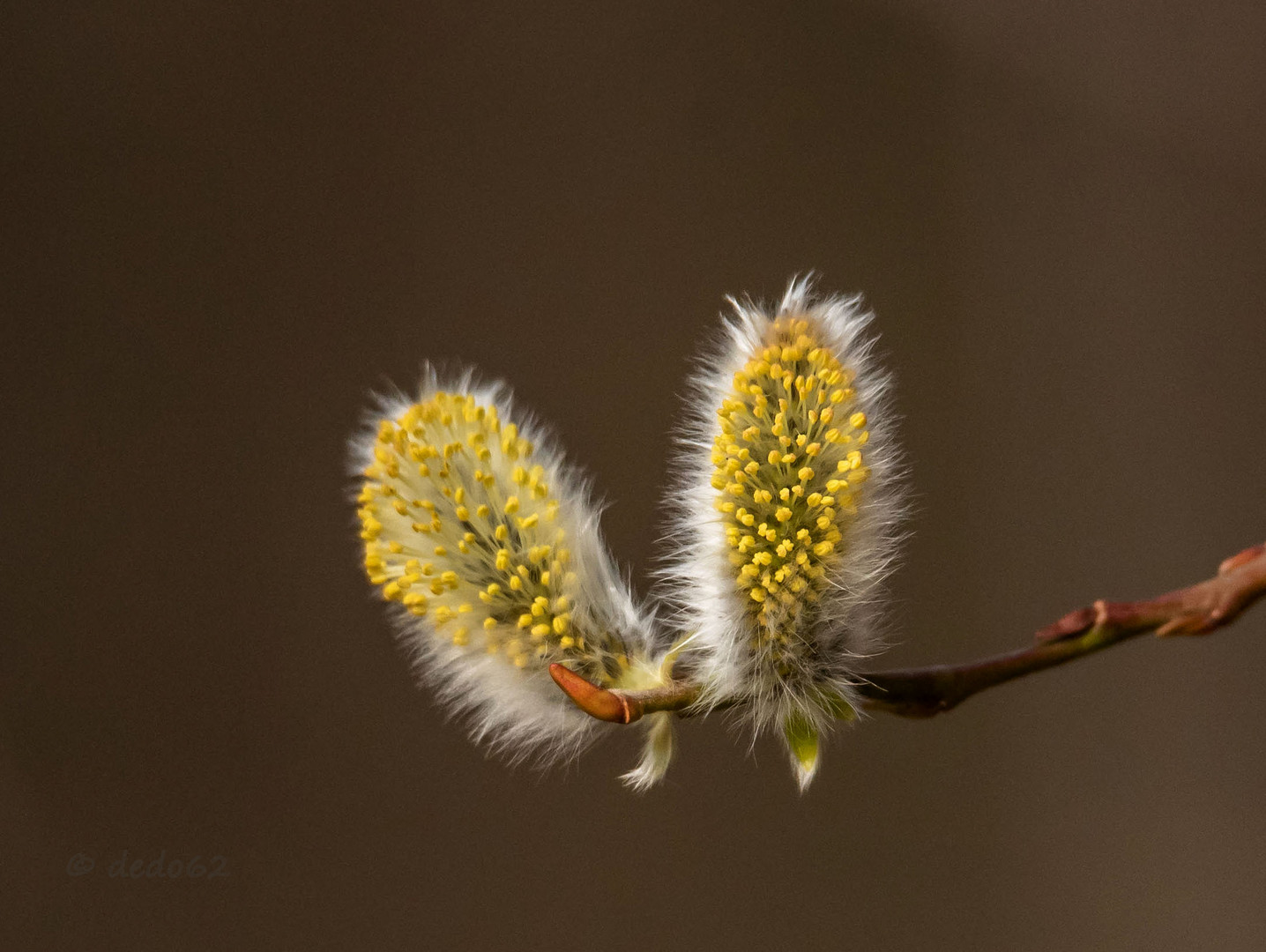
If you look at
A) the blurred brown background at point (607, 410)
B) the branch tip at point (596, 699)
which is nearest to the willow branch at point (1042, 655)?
the branch tip at point (596, 699)

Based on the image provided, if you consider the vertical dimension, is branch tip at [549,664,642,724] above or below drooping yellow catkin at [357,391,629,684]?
below

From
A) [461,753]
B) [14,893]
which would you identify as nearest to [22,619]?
[14,893]

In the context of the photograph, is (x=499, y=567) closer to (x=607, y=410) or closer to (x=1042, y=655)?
(x=1042, y=655)

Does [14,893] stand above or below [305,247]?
below

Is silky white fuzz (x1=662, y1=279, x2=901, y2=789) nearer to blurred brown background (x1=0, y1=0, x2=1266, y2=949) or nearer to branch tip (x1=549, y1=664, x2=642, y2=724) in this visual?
branch tip (x1=549, y1=664, x2=642, y2=724)

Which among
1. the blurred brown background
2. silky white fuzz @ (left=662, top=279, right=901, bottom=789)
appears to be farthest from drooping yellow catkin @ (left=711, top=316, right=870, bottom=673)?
the blurred brown background

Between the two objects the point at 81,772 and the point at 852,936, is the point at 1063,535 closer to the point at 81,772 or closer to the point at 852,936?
the point at 852,936

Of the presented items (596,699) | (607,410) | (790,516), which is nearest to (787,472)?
(790,516)
